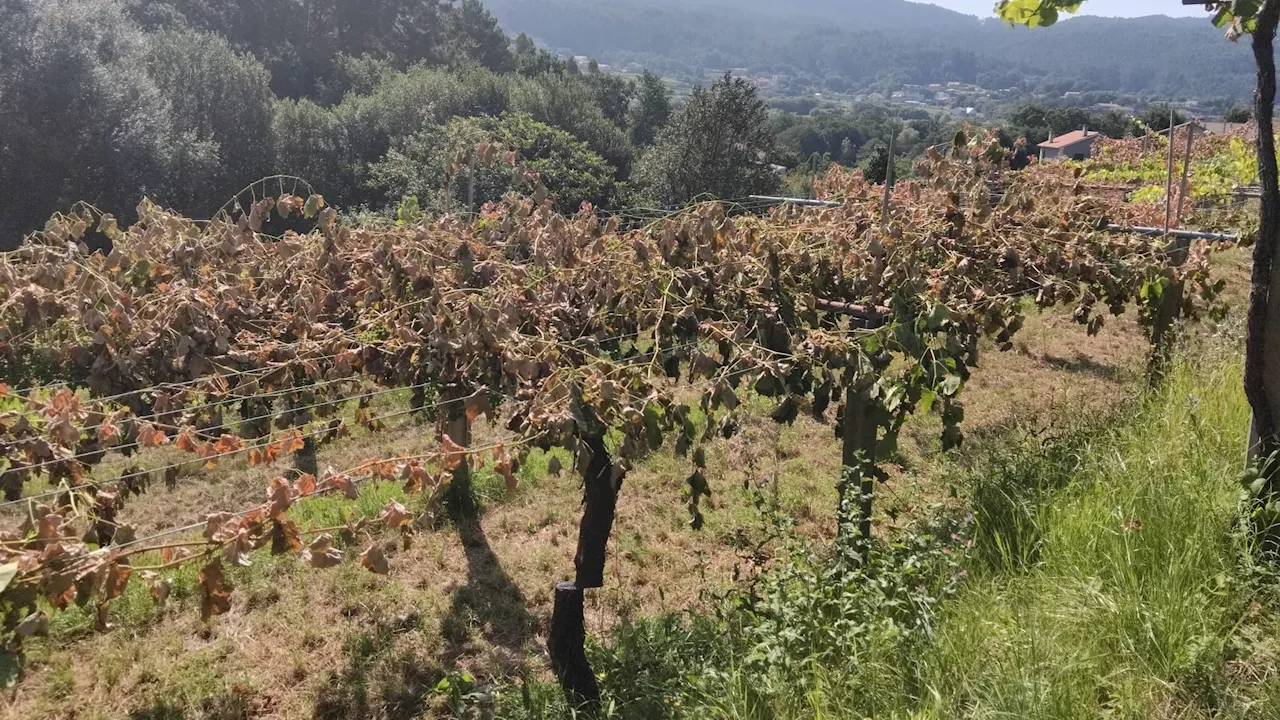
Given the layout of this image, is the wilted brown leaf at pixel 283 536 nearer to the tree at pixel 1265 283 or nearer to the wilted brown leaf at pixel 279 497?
the wilted brown leaf at pixel 279 497

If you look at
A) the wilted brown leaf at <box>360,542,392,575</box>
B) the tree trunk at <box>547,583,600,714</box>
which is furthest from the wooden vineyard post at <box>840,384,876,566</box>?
the wilted brown leaf at <box>360,542,392,575</box>

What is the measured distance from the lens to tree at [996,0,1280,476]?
2734mm

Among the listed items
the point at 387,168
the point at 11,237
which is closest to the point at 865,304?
the point at 11,237

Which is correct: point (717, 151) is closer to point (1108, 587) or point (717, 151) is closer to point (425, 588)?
point (425, 588)

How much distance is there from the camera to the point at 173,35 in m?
30.8

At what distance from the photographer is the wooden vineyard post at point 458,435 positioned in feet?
9.66

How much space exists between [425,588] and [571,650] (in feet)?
4.07

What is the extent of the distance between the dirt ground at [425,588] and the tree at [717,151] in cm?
1924

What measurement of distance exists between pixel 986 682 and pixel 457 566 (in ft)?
9.22

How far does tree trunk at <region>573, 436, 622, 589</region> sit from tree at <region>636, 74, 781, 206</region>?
21.5 metres

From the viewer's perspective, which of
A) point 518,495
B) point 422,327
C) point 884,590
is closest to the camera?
point 884,590

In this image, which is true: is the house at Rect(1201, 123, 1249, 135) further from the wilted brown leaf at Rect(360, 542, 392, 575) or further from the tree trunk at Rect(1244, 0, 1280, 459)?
the wilted brown leaf at Rect(360, 542, 392, 575)

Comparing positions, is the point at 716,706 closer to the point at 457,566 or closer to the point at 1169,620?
the point at 1169,620

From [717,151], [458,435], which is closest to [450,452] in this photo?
[458,435]
